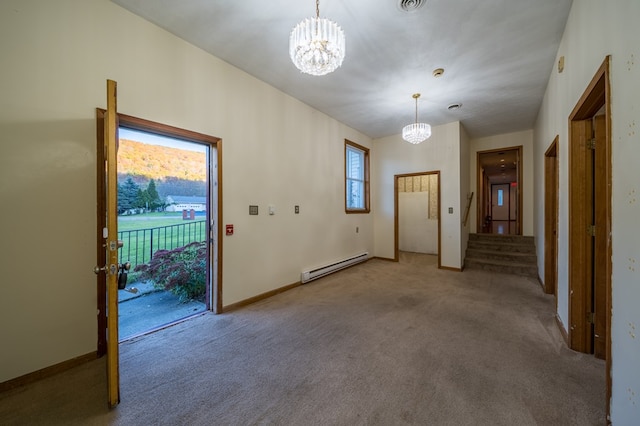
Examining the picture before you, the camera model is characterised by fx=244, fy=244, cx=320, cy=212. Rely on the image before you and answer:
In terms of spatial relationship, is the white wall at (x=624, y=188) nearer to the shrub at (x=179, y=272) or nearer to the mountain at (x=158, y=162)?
the shrub at (x=179, y=272)

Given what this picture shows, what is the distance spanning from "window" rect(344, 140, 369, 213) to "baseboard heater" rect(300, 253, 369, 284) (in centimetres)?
106

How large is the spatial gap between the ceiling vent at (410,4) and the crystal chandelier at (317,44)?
0.66 metres

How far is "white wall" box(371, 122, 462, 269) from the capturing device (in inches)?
199

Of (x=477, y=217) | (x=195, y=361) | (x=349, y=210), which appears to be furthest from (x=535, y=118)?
(x=195, y=361)

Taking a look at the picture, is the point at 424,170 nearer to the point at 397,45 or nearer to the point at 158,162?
the point at 397,45

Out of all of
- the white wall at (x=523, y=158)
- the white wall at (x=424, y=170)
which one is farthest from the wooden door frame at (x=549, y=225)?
the white wall at (x=523, y=158)

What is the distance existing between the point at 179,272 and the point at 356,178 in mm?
4080

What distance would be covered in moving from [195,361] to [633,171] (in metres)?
3.03

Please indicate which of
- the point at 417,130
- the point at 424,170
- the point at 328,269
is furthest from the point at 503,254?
the point at 328,269

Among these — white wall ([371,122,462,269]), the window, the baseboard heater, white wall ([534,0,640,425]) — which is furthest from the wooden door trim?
white wall ([371,122,462,269])

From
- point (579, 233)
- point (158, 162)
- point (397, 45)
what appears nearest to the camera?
point (579, 233)

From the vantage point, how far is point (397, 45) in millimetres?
2691

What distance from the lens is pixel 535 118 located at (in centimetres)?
482

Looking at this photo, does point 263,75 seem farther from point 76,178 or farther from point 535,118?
point 535,118
